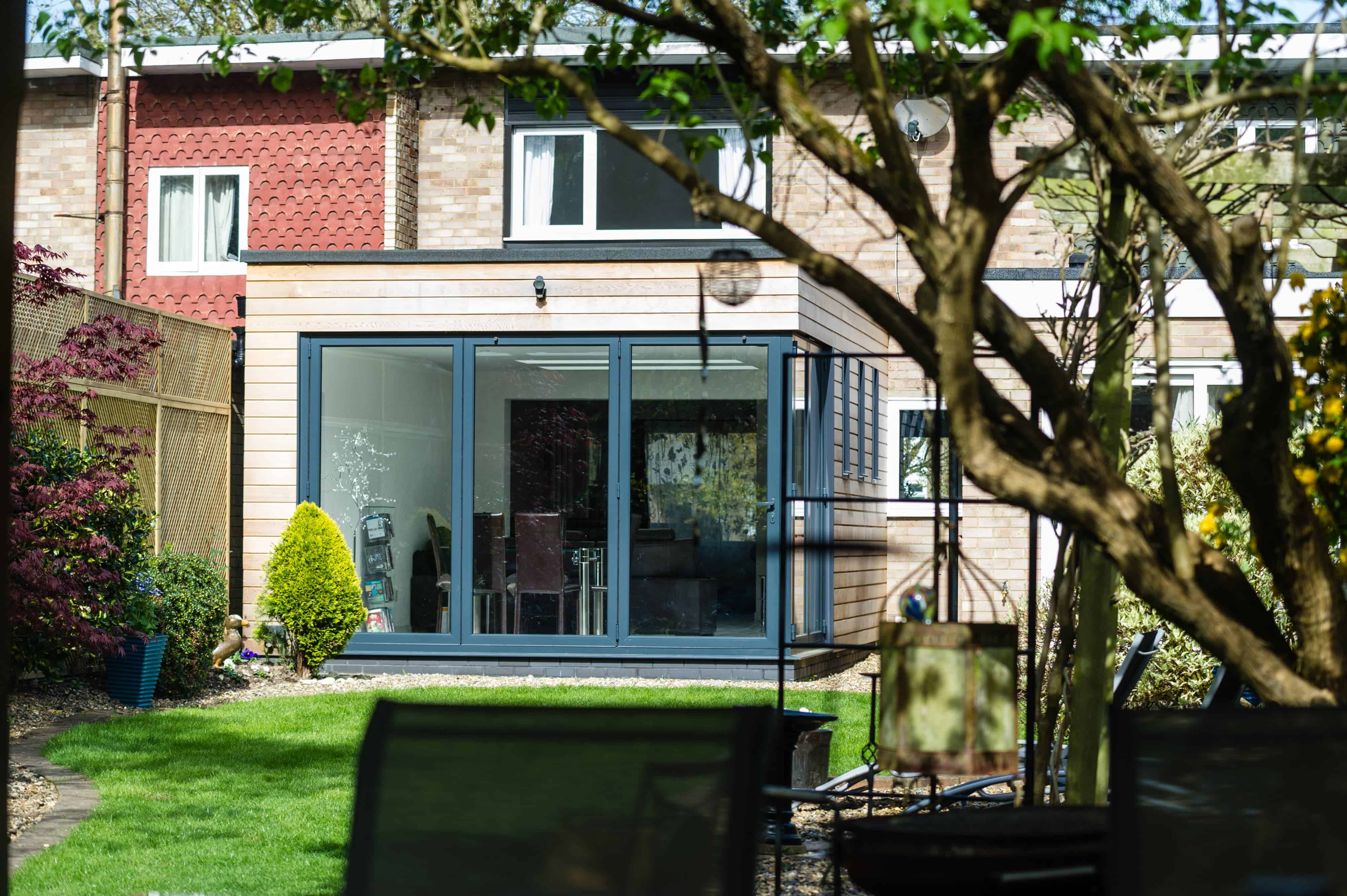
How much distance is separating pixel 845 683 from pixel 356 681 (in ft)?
12.8

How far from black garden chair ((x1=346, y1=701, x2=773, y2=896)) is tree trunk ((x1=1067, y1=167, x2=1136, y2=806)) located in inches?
75.4

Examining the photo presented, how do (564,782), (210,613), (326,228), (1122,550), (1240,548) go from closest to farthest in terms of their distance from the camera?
(564,782)
(1122,550)
(1240,548)
(210,613)
(326,228)

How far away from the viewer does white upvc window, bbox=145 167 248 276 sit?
46.8ft

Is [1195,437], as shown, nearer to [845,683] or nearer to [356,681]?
[845,683]

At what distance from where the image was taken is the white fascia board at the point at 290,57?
13.7 m

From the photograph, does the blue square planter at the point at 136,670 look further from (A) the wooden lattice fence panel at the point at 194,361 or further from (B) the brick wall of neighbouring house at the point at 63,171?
(B) the brick wall of neighbouring house at the point at 63,171

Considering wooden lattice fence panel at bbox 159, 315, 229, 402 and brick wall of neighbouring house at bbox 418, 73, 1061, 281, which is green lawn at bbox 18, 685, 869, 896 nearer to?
wooden lattice fence panel at bbox 159, 315, 229, 402

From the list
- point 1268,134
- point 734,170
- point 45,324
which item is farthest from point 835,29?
point 734,170

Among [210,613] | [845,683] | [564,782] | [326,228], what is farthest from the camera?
[326,228]

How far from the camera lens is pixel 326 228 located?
14.0m

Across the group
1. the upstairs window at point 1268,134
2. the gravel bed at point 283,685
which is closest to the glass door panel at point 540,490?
the gravel bed at point 283,685

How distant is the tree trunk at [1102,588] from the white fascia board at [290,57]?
10825mm

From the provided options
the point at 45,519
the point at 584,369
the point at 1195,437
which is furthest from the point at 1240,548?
the point at 45,519

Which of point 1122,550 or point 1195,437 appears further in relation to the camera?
point 1195,437
